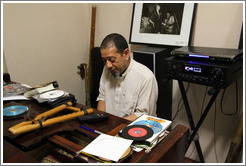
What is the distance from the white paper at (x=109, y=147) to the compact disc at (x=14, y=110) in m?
0.56

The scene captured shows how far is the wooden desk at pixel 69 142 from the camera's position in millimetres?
753

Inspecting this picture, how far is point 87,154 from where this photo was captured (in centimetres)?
73

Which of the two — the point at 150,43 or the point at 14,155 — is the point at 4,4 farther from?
the point at 14,155

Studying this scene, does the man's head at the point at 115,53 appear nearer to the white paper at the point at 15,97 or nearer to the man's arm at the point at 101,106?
the man's arm at the point at 101,106

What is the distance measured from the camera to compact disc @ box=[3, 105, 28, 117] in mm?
1100

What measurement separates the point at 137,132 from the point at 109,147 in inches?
5.9

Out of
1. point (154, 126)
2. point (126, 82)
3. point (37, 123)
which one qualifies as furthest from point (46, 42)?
point (154, 126)

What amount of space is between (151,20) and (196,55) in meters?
0.83

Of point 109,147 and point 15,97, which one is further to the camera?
point 15,97

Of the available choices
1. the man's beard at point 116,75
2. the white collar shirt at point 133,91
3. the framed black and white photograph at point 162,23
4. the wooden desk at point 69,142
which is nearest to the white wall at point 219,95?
the framed black and white photograph at point 162,23

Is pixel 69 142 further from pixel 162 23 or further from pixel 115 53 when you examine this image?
pixel 162 23

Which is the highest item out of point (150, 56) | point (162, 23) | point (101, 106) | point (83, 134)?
point (162, 23)

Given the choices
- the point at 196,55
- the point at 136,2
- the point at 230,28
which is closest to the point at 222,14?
the point at 230,28

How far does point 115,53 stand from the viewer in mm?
1475
